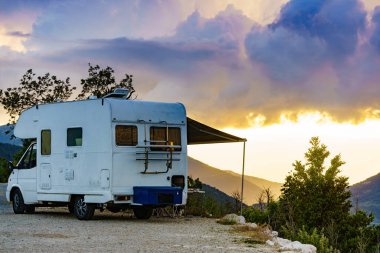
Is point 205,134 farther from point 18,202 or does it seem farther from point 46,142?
point 18,202

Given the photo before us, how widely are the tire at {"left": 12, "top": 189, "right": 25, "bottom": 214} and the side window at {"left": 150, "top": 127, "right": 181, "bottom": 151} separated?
5.23 meters

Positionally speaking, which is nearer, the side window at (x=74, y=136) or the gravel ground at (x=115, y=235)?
the gravel ground at (x=115, y=235)

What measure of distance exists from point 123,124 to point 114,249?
6065 mm

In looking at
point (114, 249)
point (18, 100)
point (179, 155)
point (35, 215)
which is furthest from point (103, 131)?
point (18, 100)

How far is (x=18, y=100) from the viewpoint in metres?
45.8

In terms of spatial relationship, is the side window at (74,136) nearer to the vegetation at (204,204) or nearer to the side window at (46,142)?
the side window at (46,142)

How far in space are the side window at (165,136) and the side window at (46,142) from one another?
3230 mm

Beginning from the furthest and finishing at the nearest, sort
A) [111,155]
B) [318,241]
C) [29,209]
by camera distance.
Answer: [29,209]
[111,155]
[318,241]

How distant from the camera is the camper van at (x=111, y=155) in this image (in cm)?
1883

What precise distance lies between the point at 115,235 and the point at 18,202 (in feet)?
24.5

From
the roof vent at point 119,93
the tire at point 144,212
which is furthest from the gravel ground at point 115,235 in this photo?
the roof vent at point 119,93

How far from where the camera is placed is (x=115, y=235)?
1577 centimetres

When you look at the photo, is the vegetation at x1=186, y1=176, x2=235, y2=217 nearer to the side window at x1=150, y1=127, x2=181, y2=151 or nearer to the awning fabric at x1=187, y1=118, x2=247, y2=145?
the awning fabric at x1=187, y1=118, x2=247, y2=145

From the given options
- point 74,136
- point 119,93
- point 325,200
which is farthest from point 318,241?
point 325,200
